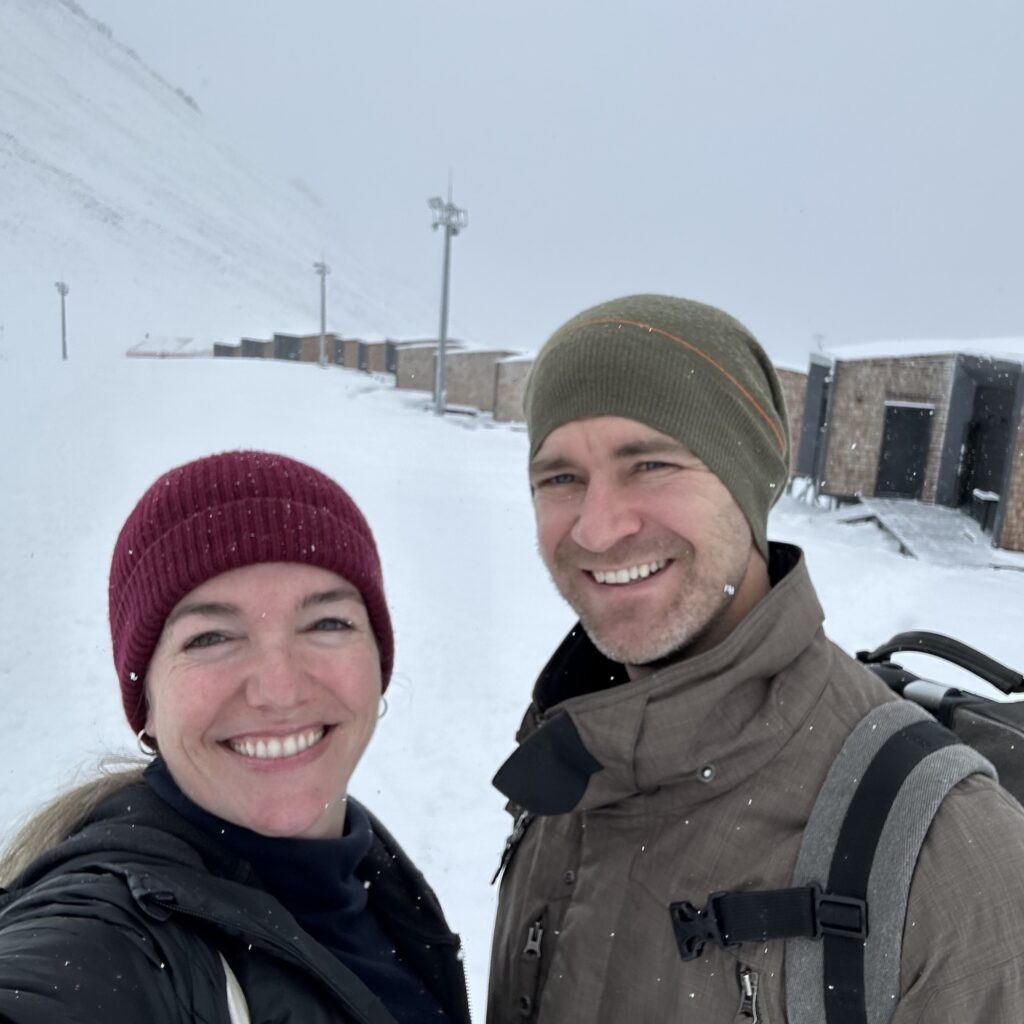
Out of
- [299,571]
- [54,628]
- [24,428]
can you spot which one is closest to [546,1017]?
[299,571]

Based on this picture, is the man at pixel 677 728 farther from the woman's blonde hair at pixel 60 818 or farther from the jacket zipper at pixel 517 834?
the woman's blonde hair at pixel 60 818

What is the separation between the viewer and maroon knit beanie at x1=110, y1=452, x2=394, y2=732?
175cm

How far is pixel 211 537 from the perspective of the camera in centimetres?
176

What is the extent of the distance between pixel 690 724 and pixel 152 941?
3.58 ft

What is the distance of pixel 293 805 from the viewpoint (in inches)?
68.6

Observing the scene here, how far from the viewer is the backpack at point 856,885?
130 cm

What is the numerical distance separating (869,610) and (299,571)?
376 inches

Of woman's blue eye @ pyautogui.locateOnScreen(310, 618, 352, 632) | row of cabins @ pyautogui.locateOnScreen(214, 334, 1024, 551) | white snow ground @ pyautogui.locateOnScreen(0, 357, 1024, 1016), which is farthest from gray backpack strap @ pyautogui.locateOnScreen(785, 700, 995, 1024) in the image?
row of cabins @ pyautogui.locateOnScreen(214, 334, 1024, 551)

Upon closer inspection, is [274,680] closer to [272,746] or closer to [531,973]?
[272,746]

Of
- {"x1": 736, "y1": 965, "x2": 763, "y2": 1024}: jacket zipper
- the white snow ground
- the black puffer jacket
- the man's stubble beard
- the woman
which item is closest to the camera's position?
A: the black puffer jacket

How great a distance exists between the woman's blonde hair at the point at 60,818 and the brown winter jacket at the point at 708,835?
903 millimetres

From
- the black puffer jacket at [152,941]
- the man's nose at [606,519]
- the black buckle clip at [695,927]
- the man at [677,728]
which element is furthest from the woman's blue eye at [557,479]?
the black puffer jacket at [152,941]

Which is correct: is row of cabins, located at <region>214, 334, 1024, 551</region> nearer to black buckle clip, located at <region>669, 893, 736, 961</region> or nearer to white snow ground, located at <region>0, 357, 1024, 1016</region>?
white snow ground, located at <region>0, 357, 1024, 1016</region>

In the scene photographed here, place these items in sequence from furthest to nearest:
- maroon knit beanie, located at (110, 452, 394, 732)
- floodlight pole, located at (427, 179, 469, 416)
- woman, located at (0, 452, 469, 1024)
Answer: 1. floodlight pole, located at (427, 179, 469, 416)
2. maroon knit beanie, located at (110, 452, 394, 732)
3. woman, located at (0, 452, 469, 1024)
